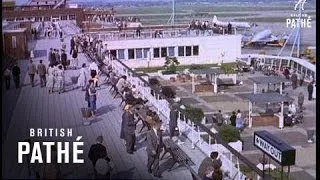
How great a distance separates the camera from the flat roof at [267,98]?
4.46 metres

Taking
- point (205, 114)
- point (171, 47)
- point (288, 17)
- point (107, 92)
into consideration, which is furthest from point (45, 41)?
point (288, 17)

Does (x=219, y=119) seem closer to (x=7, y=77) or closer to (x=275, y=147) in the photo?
(x=275, y=147)

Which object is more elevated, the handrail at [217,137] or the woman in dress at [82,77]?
the woman in dress at [82,77]

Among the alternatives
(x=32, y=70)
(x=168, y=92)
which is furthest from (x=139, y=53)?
(x=32, y=70)

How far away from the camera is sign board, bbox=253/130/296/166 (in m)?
4.29

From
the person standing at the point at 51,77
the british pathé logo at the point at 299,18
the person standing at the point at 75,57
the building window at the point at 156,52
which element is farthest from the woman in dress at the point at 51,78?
the british pathé logo at the point at 299,18

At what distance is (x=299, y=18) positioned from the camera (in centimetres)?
440

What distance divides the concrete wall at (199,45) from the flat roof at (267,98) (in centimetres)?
26

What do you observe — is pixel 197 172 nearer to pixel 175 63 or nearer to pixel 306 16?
pixel 175 63

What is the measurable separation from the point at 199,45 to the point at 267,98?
54 centimetres

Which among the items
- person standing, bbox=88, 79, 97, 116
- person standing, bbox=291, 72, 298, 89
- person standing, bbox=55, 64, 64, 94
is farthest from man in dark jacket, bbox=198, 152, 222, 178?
person standing, bbox=55, 64, 64, 94

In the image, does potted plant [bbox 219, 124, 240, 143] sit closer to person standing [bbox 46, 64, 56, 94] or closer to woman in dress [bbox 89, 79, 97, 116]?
woman in dress [bbox 89, 79, 97, 116]

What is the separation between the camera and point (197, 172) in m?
4.41

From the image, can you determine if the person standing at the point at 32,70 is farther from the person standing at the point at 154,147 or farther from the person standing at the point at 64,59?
the person standing at the point at 154,147
